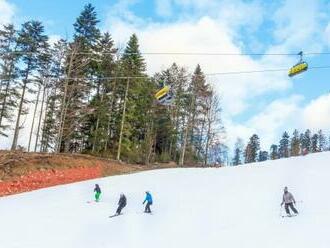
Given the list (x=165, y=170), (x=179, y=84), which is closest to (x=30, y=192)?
(x=165, y=170)

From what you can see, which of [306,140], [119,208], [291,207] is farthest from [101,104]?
[306,140]

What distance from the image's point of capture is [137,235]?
2219 cm

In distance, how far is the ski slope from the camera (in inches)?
822

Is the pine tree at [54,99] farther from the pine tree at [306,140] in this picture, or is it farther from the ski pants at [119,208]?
the pine tree at [306,140]

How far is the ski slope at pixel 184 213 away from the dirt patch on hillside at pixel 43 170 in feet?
6.95

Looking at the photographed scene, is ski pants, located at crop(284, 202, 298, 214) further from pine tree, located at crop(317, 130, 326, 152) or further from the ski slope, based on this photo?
pine tree, located at crop(317, 130, 326, 152)

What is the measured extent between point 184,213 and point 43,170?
16.1 m

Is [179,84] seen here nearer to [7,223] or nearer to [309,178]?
[309,178]

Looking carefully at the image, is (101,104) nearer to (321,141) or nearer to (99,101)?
(99,101)

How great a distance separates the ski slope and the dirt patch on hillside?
6.95ft

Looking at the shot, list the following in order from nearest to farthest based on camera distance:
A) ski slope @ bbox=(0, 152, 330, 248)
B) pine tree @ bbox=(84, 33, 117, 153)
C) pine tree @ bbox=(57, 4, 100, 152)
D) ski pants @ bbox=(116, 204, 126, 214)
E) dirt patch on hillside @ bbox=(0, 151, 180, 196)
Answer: ski slope @ bbox=(0, 152, 330, 248) → ski pants @ bbox=(116, 204, 126, 214) → dirt patch on hillside @ bbox=(0, 151, 180, 196) → pine tree @ bbox=(57, 4, 100, 152) → pine tree @ bbox=(84, 33, 117, 153)

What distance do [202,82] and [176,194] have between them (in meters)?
41.3

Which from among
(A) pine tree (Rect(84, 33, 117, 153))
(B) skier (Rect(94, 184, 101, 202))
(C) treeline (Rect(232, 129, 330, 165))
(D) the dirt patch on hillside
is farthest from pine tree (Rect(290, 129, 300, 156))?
(B) skier (Rect(94, 184, 101, 202))

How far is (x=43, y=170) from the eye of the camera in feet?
127
